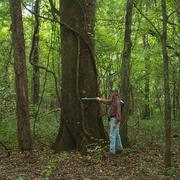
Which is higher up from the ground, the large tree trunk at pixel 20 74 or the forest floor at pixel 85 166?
the large tree trunk at pixel 20 74

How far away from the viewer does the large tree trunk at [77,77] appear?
1048 cm

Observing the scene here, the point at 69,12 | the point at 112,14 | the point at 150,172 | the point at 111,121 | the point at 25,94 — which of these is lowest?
the point at 150,172

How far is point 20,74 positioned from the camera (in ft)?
35.5

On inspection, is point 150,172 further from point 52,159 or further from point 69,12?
point 69,12

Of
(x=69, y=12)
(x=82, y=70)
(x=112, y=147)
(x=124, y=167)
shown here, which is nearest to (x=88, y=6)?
(x=69, y=12)

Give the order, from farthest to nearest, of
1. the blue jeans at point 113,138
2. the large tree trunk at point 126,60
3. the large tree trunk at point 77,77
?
the large tree trunk at point 126,60 → the large tree trunk at point 77,77 → the blue jeans at point 113,138

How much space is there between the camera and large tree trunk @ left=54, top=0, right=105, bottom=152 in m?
10.5

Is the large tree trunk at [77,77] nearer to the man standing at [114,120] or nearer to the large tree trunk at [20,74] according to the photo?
the man standing at [114,120]

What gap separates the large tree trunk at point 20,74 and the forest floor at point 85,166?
0.54 metres

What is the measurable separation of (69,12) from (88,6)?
2.03 ft

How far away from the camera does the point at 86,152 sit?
984 cm

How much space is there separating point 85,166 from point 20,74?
145 inches

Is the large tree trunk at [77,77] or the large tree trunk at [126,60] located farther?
the large tree trunk at [126,60]

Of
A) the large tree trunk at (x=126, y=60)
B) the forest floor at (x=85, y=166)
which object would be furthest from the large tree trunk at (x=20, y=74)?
the large tree trunk at (x=126, y=60)
